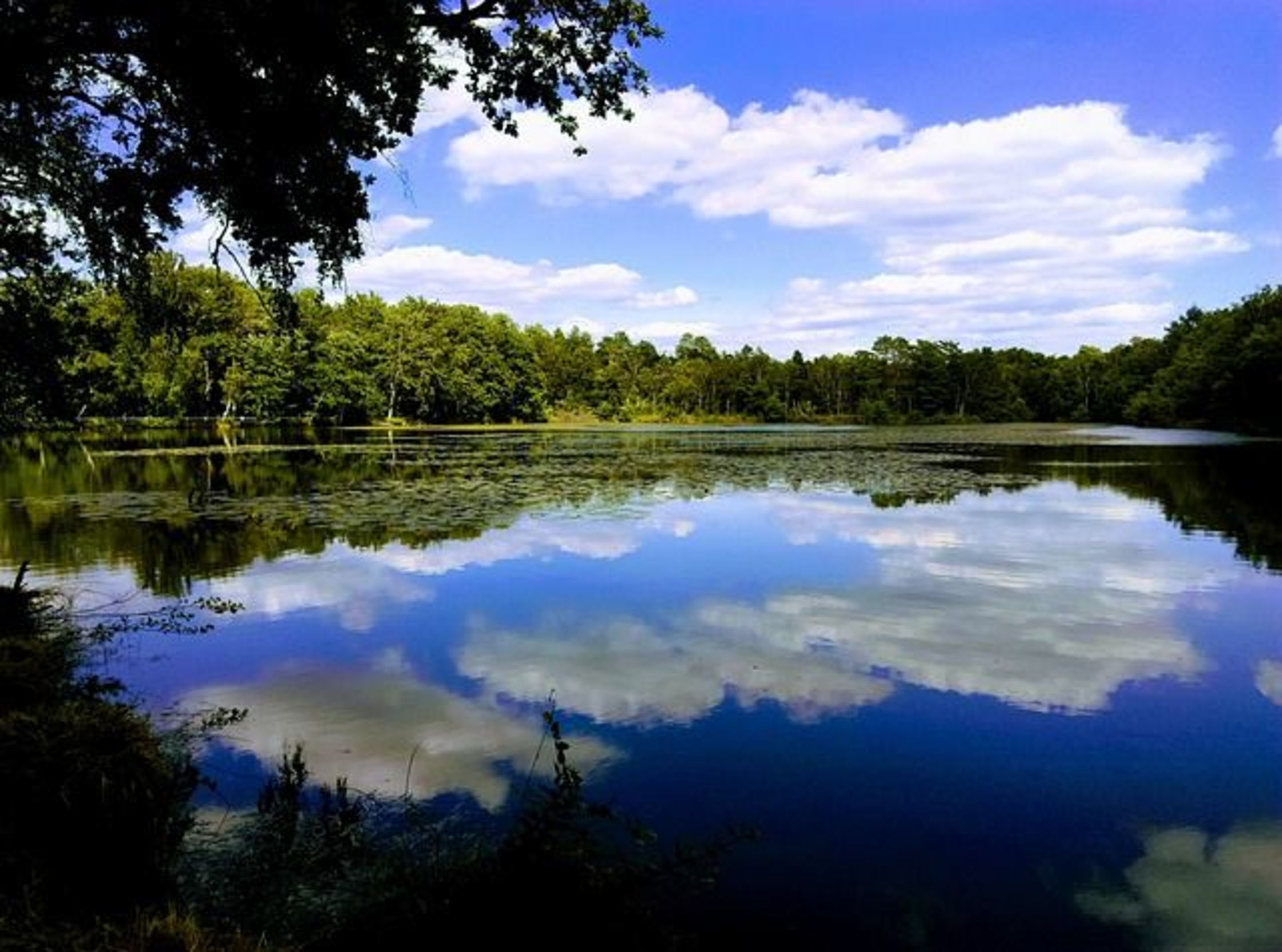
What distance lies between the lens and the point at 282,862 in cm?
528

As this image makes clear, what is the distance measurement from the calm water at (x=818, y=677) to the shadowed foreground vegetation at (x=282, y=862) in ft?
1.69

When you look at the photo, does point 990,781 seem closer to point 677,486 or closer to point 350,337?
point 677,486

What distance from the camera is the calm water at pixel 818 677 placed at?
5383 mm

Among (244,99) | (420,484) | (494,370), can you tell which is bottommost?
(420,484)

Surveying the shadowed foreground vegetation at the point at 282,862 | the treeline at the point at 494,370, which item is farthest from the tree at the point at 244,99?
the shadowed foreground vegetation at the point at 282,862

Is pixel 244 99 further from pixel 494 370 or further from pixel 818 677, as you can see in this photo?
pixel 494 370

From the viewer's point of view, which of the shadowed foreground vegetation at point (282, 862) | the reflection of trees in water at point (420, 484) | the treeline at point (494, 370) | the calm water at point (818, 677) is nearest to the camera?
the shadowed foreground vegetation at point (282, 862)

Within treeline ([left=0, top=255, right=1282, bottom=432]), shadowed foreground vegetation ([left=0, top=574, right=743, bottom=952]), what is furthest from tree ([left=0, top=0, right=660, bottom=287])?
shadowed foreground vegetation ([left=0, top=574, right=743, bottom=952])

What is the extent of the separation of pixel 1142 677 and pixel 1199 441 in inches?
2244

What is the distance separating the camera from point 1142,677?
9203mm

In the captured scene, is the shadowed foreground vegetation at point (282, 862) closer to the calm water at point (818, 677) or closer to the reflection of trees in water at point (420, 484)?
the calm water at point (818, 677)

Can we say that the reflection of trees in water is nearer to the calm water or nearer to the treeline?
the calm water

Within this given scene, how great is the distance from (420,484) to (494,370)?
78.6 meters

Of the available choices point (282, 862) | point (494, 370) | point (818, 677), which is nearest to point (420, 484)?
point (818, 677)
